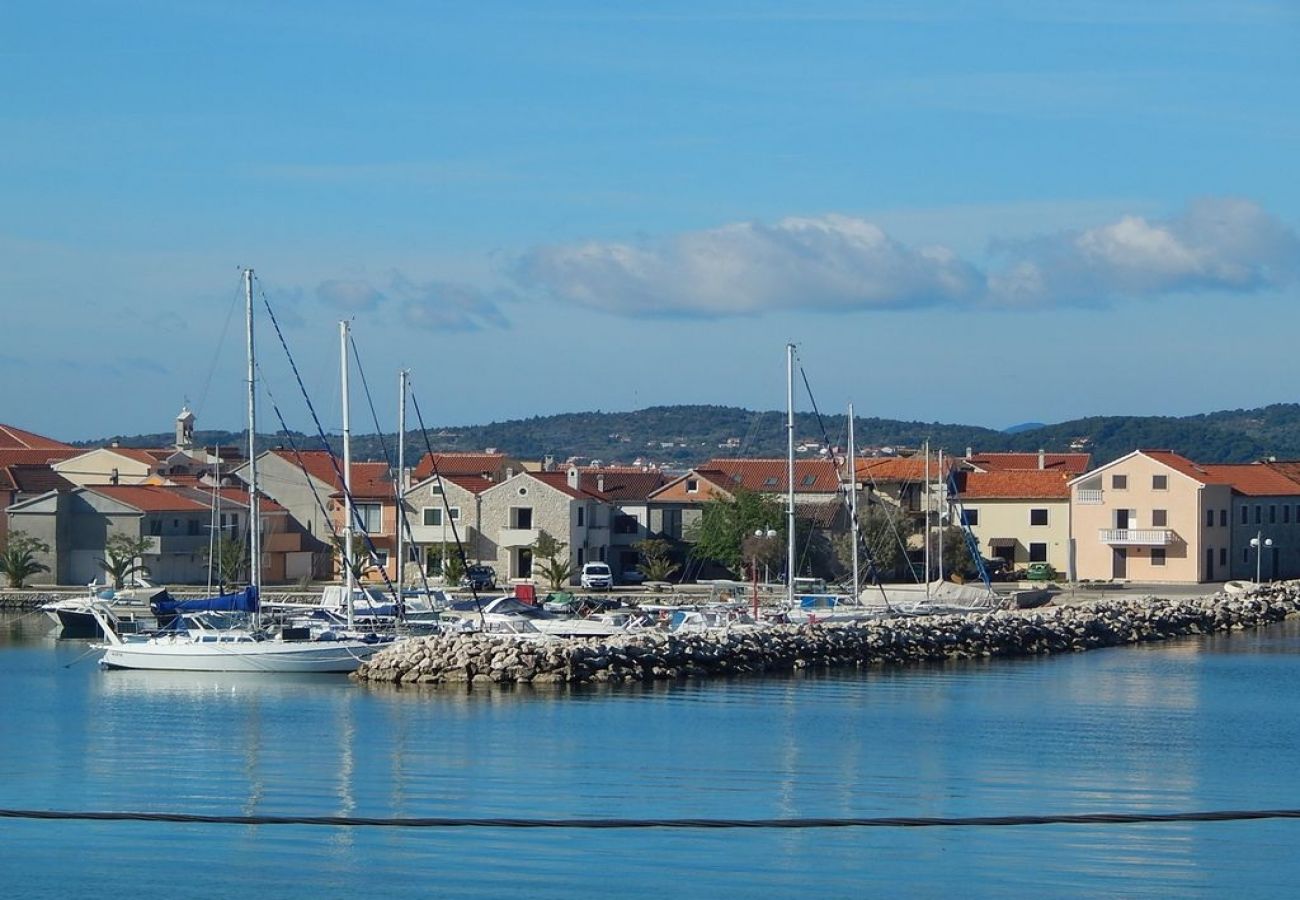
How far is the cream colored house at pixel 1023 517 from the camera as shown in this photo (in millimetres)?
71125

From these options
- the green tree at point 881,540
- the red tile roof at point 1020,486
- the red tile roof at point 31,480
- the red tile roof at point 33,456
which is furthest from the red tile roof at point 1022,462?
the red tile roof at point 33,456

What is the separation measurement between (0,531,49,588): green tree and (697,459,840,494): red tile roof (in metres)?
22.5

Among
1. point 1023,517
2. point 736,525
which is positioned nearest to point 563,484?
point 736,525

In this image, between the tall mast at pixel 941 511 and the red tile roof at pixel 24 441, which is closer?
the tall mast at pixel 941 511

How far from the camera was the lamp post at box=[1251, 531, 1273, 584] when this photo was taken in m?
70.5

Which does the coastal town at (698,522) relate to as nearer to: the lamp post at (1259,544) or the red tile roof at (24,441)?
the lamp post at (1259,544)

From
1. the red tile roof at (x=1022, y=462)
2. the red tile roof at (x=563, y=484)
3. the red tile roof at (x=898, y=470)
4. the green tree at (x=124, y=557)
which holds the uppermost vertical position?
the red tile roof at (x=1022, y=462)

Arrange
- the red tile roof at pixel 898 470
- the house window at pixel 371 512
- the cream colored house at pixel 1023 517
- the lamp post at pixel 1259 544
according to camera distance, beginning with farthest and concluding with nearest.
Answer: the red tile roof at pixel 898 470
the cream colored house at pixel 1023 517
the house window at pixel 371 512
the lamp post at pixel 1259 544

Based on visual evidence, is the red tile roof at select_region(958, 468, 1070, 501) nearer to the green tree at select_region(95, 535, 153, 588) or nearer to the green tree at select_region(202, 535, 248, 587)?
the green tree at select_region(202, 535, 248, 587)

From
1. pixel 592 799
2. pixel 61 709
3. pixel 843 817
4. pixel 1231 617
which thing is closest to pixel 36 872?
pixel 592 799

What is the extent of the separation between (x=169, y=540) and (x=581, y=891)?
167 ft

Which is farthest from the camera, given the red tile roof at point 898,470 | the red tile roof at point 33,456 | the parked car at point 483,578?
the red tile roof at point 33,456

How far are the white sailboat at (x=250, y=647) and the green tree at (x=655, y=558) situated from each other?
24381 millimetres

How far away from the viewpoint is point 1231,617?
58.8 metres
